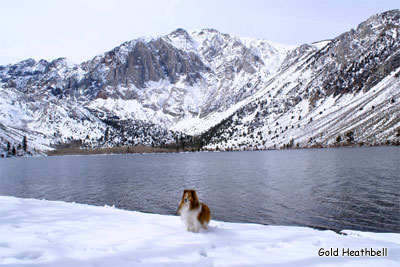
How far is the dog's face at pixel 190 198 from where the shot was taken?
39.9 feet

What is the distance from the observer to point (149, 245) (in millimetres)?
10094

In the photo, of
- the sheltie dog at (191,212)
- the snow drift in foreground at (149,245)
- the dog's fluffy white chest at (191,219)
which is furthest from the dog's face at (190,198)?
the snow drift in foreground at (149,245)

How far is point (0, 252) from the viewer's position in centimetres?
830

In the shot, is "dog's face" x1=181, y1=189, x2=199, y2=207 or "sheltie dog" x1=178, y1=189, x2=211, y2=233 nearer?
"dog's face" x1=181, y1=189, x2=199, y2=207

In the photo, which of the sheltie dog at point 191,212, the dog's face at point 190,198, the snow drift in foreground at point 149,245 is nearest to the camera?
the snow drift in foreground at point 149,245

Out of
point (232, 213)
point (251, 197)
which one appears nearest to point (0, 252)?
point (232, 213)

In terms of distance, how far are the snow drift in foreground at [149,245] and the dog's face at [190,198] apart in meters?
1.28

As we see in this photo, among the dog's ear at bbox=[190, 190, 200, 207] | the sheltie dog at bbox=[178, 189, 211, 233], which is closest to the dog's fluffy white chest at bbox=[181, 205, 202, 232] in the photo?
the sheltie dog at bbox=[178, 189, 211, 233]

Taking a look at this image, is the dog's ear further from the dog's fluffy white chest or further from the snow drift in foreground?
the snow drift in foreground

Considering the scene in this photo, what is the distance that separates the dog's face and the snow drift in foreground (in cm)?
128

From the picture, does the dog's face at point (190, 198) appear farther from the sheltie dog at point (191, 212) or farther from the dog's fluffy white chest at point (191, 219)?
the dog's fluffy white chest at point (191, 219)

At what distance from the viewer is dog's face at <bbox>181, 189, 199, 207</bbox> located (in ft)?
39.9

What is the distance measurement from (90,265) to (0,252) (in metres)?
2.88

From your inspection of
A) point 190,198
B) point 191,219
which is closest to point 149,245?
point 191,219
